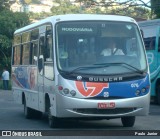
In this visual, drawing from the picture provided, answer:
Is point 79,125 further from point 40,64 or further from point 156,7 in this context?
point 156,7

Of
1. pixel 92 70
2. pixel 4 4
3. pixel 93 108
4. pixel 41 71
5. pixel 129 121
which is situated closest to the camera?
pixel 93 108

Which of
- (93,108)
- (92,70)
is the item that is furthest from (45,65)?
(93,108)

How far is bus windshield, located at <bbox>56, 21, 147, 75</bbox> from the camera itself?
15.2 metres

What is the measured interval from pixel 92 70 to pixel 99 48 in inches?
30.4

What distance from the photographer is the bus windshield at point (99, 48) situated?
15.2 m

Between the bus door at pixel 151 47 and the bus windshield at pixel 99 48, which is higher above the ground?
the bus windshield at pixel 99 48

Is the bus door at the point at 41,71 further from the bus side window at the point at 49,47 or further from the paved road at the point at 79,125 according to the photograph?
the paved road at the point at 79,125

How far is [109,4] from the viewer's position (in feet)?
103

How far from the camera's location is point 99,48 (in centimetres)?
1555

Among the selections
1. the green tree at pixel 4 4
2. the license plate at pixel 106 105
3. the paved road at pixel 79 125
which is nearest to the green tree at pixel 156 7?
the paved road at pixel 79 125

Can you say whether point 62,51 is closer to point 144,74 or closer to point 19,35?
point 144,74

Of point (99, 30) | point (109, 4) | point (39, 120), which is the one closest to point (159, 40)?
point (109, 4)

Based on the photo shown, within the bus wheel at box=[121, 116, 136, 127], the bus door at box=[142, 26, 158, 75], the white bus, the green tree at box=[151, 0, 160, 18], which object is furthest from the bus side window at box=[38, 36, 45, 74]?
the green tree at box=[151, 0, 160, 18]

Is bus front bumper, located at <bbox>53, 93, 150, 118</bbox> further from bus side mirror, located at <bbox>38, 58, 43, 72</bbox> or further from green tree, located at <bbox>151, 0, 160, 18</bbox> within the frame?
green tree, located at <bbox>151, 0, 160, 18</bbox>
